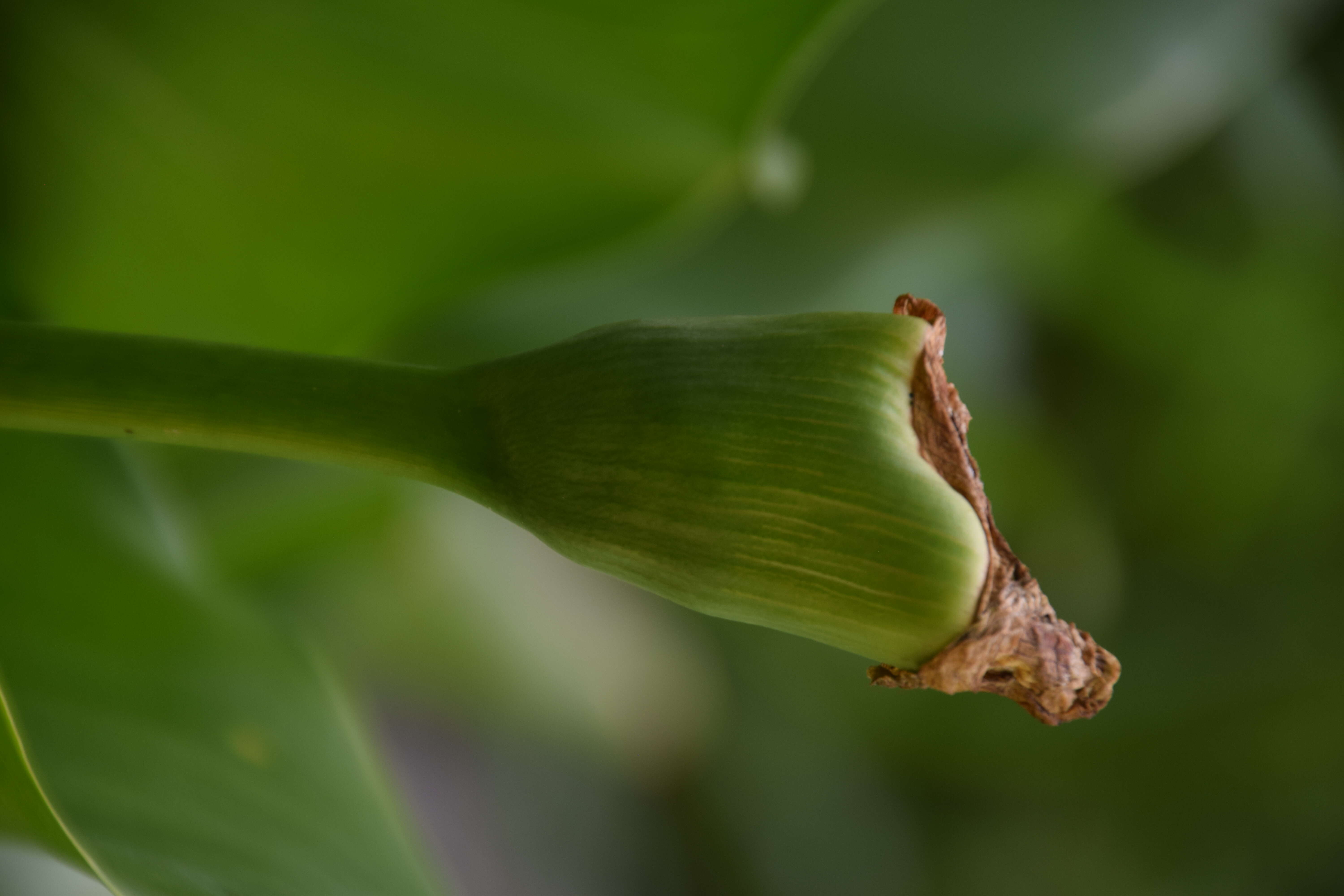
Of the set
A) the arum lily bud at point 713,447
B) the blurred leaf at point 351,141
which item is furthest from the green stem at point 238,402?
the blurred leaf at point 351,141

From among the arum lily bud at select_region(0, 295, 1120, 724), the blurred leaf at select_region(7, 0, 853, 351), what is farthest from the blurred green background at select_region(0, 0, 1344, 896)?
the arum lily bud at select_region(0, 295, 1120, 724)

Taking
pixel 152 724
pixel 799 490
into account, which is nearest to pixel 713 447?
pixel 799 490

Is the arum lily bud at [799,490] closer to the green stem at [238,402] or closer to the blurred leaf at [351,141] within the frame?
the green stem at [238,402]

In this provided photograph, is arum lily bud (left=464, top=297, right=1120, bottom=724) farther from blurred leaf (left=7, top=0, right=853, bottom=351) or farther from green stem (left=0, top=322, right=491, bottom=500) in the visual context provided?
blurred leaf (left=7, top=0, right=853, bottom=351)

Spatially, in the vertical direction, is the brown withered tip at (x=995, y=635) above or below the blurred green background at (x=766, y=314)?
below

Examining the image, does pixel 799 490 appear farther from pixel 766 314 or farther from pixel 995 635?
pixel 766 314

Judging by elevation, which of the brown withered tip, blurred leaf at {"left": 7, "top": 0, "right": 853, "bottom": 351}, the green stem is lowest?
the brown withered tip

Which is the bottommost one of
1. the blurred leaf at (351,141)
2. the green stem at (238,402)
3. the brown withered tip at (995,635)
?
the brown withered tip at (995,635)
